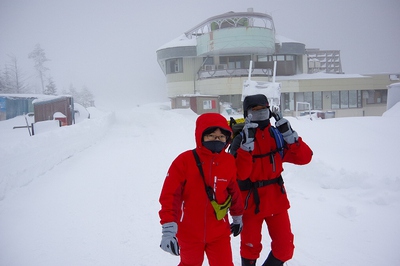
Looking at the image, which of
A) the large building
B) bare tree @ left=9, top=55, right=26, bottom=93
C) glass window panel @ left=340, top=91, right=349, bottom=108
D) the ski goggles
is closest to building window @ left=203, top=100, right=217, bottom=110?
the large building

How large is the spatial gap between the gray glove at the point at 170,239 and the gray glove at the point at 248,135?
0.98 metres

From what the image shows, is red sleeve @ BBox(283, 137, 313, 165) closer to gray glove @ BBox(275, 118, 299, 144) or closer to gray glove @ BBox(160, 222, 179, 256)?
gray glove @ BBox(275, 118, 299, 144)

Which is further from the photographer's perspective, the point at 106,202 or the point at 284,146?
the point at 106,202

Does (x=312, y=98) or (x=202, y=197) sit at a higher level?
(x=312, y=98)

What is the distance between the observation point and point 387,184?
18.9 ft

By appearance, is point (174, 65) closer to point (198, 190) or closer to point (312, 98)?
point (312, 98)

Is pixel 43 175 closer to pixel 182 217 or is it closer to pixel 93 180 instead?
pixel 93 180

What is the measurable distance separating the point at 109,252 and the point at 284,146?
8.71ft

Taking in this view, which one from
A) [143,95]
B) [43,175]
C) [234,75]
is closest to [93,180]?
[43,175]

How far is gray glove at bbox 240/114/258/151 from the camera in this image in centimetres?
283

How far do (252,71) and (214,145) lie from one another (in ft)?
128

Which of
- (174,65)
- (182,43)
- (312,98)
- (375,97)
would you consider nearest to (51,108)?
(174,65)

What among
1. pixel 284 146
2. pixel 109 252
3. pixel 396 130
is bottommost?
pixel 109 252

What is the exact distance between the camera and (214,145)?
266 centimetres
